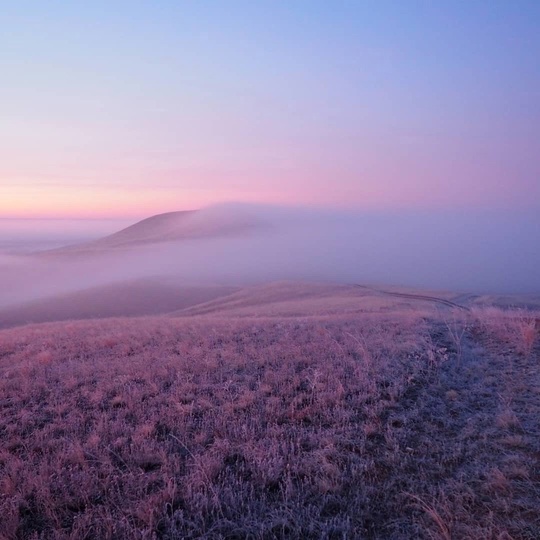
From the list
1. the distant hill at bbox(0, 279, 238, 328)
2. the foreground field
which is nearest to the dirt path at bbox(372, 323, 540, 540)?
the foreground field

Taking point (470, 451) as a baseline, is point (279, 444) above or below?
above

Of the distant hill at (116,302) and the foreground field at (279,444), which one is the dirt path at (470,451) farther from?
the distant hill at (116,302)

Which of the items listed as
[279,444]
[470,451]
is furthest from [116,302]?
[470,451]

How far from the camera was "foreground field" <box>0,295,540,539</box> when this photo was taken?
3814 millimetres

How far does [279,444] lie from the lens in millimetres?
4973

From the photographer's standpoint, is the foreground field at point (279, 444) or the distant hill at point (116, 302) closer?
the foreground field at point (279, 444)

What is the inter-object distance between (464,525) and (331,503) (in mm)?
1035

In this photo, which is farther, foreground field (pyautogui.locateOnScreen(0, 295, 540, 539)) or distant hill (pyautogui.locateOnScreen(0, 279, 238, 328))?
distant hill (pyautogui.locateOnScreen(0, 279, 238, 328))

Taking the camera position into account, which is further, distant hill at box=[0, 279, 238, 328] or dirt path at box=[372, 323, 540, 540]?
distant hill at box=[0, 279, 238, 328]

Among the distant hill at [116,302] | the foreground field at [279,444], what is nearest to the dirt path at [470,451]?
the foreground field at [279,444]

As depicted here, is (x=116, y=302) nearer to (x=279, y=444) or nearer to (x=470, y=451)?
(x=279, y=444)

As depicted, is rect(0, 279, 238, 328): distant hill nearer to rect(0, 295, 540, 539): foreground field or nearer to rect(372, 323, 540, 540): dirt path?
rect(0, 295, 540, 539): foreground field

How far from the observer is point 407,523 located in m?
3.80

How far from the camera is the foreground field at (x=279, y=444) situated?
3814mm
